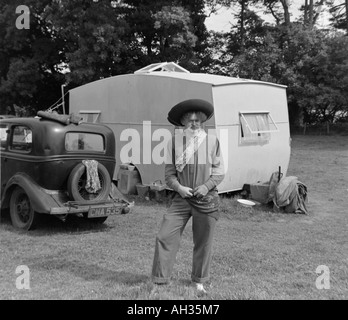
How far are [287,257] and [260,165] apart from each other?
464cm

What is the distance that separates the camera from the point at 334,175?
45.6 feet

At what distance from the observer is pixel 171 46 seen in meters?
26.8

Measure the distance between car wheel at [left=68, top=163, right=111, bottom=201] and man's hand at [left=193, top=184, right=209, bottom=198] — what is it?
3189 mm

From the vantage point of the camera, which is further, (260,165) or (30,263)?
(260,165)

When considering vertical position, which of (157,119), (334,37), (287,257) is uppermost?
(334,37)

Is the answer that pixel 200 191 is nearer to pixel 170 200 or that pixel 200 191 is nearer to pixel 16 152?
pixel 16 152

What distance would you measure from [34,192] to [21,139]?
1.18 metres

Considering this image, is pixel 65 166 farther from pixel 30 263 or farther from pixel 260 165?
pixel 260 165

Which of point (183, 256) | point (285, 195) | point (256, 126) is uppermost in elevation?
point (256, 126)

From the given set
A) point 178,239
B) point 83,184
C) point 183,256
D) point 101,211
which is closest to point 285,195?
point 183,256

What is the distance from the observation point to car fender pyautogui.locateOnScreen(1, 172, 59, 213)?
21.8ft

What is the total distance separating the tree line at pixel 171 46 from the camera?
25.1 meters
